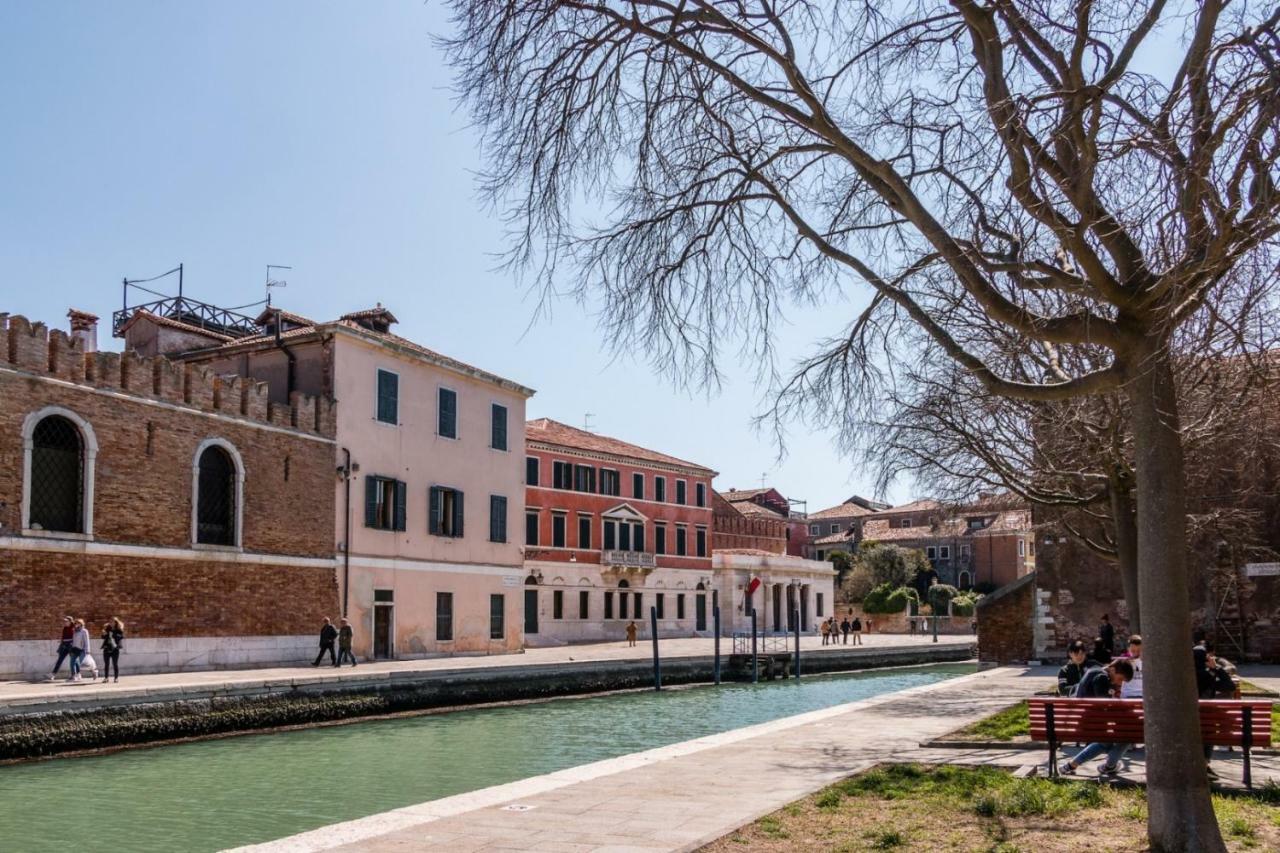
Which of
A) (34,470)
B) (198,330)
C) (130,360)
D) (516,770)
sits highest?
(198,330)

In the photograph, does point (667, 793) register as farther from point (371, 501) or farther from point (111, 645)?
point (371, 501)

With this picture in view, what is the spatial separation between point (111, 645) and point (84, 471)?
335cm

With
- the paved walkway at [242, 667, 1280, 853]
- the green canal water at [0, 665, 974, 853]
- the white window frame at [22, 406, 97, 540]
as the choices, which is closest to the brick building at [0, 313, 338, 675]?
the white window frame at [22, 406, 97, 540]

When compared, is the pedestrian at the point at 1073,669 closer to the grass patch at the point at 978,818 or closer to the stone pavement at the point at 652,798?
the stone pavement at the point at 652,798

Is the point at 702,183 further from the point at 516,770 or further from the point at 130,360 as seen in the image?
the point at 130,360

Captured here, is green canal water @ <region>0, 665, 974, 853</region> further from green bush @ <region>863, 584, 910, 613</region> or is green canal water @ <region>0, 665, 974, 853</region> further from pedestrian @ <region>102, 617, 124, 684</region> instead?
green bush @ <region>863, 584, 910, 613</region>

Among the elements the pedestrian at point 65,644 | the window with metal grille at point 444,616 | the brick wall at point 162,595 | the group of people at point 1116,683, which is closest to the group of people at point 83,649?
the pedestrian at point 65,644

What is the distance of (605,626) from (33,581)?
30.0m

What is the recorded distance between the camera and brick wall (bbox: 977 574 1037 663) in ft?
98.1

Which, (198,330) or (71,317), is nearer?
(71,317)

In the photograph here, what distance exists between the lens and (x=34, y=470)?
21.0 meters

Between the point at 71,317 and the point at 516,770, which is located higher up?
the point at 71,317

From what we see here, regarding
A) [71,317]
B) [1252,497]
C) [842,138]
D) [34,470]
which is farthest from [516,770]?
[1252,497]

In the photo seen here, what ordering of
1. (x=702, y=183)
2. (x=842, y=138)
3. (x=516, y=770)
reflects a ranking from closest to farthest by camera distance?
(x=842, y=138)
(x=702, y=183)
(x=516, y=770)
